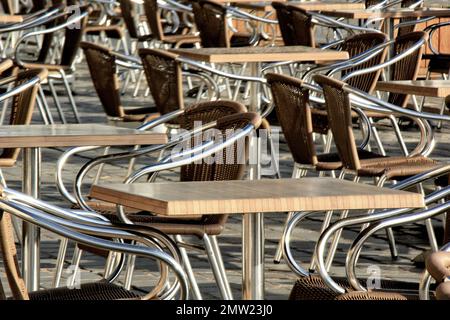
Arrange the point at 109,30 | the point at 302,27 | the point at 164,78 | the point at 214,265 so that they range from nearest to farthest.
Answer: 1. the point at 214,265
2. the point at 164,78
3. the point at 302,27
4. the point at 109,30

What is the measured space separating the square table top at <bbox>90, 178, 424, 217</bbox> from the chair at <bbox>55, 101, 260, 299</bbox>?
2.06ft

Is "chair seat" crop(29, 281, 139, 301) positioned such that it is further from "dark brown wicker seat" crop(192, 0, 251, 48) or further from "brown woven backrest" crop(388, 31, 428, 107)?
"dark brown wicker seat" crop(192, 0, 251, 48)

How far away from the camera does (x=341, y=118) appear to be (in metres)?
6.43

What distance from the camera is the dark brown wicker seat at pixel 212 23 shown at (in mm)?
11258

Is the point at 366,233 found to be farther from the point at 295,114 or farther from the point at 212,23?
the point at 212,23

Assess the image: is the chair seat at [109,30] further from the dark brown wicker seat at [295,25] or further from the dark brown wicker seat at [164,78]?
the dark brown wicker seat at [164,78]

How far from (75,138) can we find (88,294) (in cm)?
123

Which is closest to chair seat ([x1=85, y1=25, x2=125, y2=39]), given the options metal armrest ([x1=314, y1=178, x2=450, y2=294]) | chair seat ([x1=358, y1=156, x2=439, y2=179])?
chair seat ([x1=358, y1=156, x2=439, y2=179])

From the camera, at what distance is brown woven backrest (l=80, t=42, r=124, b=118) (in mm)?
8031

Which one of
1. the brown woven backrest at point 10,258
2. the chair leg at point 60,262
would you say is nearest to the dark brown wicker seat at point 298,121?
the chair leg at point 60,262

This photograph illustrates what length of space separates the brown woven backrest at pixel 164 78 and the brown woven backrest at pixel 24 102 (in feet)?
3.98

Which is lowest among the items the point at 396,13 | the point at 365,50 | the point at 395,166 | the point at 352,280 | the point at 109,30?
the point at 109,30

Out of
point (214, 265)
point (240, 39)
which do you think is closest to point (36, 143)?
point (214, 265)

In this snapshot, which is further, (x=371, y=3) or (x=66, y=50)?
(x=371, y=3)
